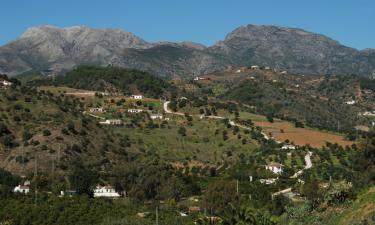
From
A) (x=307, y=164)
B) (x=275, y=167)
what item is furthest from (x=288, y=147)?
A: (x=275, y=167)

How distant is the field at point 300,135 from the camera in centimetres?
11044

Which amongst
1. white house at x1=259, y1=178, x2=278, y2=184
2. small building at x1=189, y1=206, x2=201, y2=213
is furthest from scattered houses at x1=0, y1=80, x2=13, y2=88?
small building at x1=189, y1=206, x2=201, y2=213

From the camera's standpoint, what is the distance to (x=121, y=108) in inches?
5030

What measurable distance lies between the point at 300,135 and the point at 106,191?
2094 inches

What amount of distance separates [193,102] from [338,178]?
66124mm

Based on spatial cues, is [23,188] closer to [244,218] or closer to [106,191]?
[106,191]

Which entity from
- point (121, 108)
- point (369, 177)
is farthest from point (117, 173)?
point (121, 108)

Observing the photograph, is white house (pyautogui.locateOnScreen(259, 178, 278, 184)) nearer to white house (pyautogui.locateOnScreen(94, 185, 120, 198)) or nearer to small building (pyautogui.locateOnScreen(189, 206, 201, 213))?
small building (pyautogui.locateOnScreen(189, 206, 201, 213))

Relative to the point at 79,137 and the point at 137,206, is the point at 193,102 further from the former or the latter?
the point at 137,206

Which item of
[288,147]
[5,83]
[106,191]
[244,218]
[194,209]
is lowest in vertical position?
[194,209]

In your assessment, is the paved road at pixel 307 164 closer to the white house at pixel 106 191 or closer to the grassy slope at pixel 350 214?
the white house at pixel 106 191

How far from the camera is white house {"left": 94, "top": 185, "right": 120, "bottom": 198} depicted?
7186 cm

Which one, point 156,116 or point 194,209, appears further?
point 156,116

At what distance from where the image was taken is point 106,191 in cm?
7325
